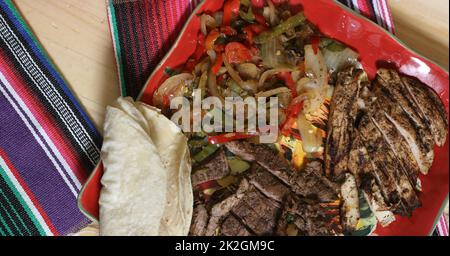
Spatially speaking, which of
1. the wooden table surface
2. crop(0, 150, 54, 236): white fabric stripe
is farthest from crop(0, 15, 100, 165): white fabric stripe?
crop(0, 150, 54, 236): white fabric stripe

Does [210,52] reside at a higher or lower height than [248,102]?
higher

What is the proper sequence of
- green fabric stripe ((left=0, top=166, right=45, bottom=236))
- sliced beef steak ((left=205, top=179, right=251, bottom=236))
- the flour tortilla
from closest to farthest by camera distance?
the flour tortilla, sliced beef steak ((left=205, top=179, right=251, bottom=236)), green fabric stripe ((left=0, top=166, right=45, bottom=236))

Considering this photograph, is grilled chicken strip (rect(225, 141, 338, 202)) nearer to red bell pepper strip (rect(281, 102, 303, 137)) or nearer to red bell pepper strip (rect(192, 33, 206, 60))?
red bell pepper strip (rect(281, 102, 303, 137))

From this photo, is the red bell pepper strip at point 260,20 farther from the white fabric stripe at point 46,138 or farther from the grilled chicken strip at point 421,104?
the white fabric stripe at point 46,138
